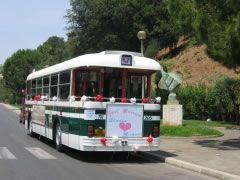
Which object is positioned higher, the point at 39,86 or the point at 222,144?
the point at 39,86

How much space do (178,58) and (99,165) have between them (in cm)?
5019

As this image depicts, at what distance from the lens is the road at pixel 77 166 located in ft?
45.5

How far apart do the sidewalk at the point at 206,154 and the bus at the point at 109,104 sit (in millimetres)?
1227

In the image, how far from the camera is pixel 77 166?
52.2 ft

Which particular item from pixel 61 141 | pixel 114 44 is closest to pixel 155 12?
pixel 114 44

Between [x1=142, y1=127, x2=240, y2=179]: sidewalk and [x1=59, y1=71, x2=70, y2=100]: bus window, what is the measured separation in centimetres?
329

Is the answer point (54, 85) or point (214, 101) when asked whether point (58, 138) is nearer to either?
point (54, 85)

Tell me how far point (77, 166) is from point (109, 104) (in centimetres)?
213

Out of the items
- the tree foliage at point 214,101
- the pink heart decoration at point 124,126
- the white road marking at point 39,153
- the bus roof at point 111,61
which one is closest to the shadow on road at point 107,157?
the white road marking at point 39,153

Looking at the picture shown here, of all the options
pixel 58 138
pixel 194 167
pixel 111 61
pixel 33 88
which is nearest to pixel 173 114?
pixel 33 88

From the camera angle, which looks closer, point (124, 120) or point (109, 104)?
point (109, 104)

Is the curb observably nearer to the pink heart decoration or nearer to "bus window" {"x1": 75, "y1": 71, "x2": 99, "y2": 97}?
the pink heart decoration

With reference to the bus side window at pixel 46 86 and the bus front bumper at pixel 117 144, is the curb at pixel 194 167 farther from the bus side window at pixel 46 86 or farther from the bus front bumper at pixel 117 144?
the bus side window at pixel 46 86

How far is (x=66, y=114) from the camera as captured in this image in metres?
18.6
